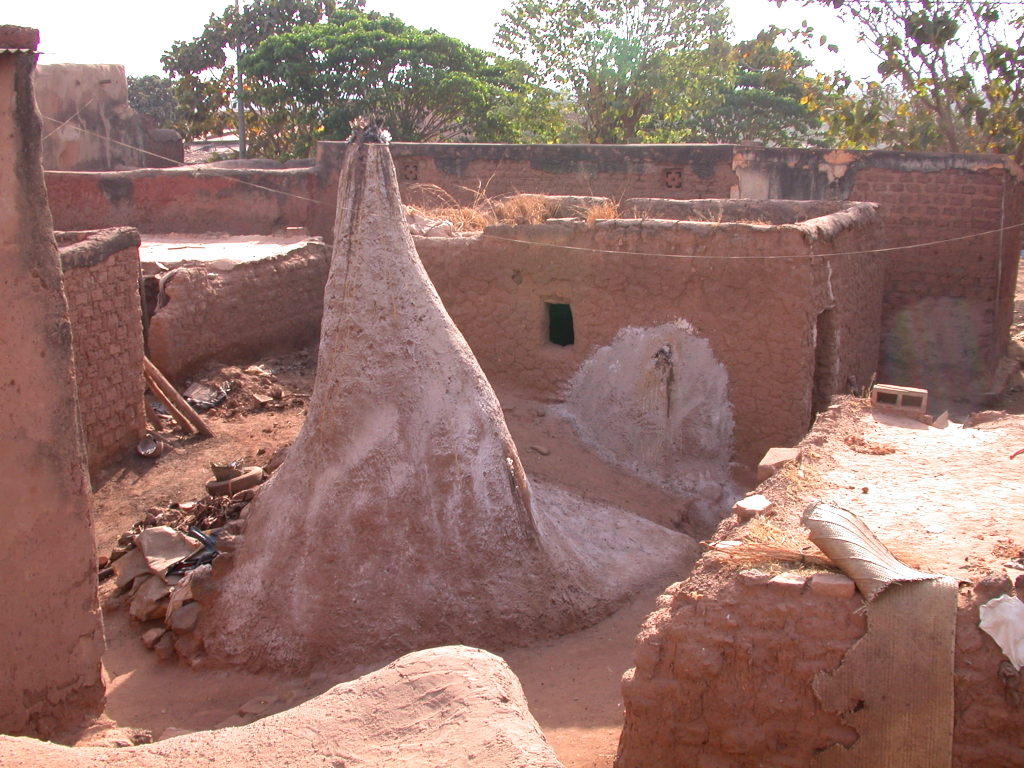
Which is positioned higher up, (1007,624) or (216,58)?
(216,58)

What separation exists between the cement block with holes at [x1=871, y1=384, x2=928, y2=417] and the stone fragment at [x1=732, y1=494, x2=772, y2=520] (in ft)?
6.52

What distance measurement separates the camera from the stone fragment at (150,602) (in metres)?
6.55

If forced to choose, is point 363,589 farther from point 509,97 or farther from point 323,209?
point 509,97

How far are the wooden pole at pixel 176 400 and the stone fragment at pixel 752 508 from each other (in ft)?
21.7

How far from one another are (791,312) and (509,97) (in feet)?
52.0

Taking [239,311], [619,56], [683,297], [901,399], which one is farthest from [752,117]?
[901,399]

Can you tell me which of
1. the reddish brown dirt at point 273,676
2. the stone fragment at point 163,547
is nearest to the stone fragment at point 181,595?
the reddish brown dirt at point 273,676

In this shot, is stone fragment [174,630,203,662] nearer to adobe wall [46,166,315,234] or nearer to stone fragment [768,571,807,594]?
stone fragment [768,571,807,594]

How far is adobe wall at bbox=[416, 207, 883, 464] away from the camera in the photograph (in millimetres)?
7973

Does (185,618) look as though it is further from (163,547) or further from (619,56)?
(619,56)

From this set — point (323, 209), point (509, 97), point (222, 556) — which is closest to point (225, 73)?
point (509, 97)

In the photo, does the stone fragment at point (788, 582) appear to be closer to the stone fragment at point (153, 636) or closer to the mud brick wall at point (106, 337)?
the stone fragment at point (153, 636)

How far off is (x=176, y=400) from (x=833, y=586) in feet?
25.0

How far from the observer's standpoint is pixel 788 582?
395 centimetres
